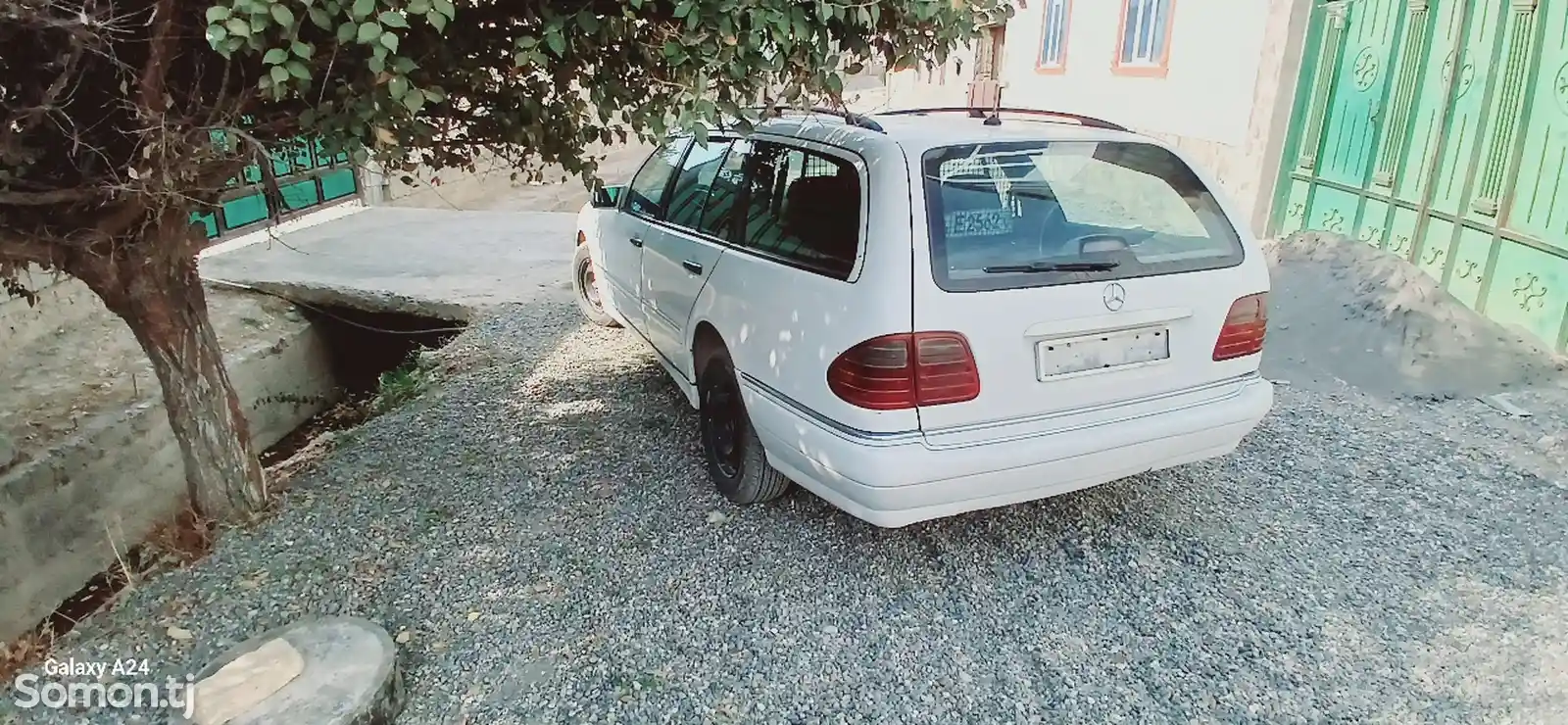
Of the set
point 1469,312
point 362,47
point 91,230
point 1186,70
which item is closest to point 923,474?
point 362,47

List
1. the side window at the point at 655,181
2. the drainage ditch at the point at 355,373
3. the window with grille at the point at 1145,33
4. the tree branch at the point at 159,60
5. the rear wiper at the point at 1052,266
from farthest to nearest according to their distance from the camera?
the window with grille at the point at 1145,33, the side window at the point at 655,181, the drainage ditch at the point at 355,373, the rear wiper at the point at 1052,266, the tree branch at the point at 159,60

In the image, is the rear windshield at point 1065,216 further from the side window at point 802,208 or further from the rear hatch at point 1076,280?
the side window at point 802,208

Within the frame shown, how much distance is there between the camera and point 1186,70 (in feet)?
27.6

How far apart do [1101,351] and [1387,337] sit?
3.45m

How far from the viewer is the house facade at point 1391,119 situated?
5031 millimetres

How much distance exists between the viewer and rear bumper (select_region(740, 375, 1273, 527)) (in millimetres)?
2771

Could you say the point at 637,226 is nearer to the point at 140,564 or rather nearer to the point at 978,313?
the point at 978,313

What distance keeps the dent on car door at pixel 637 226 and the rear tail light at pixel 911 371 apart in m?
1.84

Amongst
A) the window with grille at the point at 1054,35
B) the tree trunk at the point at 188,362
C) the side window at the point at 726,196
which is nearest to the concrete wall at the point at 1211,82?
the window with grille at the point at 1054,35

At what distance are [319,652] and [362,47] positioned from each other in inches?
66.5

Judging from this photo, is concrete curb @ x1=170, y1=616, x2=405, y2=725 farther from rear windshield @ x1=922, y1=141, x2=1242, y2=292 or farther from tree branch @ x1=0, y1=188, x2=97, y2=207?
rear windshield @ x1=922, y1=141, x2=1242, y2=292

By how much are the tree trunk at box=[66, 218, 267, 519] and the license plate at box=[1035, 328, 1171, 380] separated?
119 inches

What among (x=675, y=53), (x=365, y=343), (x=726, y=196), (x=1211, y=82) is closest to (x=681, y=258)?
(x=726, y=196)

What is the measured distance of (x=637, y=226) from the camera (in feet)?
14.9
